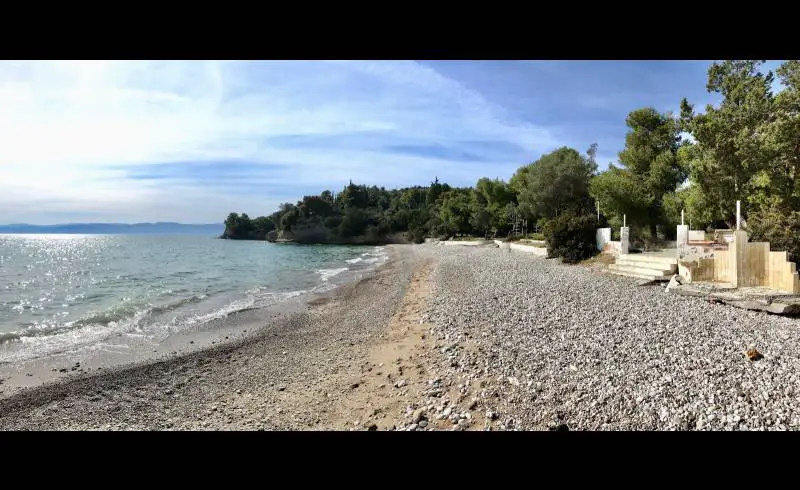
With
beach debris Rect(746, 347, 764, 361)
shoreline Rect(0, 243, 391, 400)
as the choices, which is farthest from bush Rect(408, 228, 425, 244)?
beach debris Rect(746, 347, 764, 361)

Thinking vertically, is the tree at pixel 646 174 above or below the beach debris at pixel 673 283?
above

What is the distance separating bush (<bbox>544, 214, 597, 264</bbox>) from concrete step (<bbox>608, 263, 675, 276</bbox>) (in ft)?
10.4

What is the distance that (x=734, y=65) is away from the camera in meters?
13.7

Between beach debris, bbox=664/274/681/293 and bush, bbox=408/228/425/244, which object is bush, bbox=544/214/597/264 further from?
bush, bbox=408/228/425/244

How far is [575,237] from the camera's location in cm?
1759

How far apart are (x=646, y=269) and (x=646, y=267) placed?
139 mm

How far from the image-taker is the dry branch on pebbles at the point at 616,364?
13.4ft

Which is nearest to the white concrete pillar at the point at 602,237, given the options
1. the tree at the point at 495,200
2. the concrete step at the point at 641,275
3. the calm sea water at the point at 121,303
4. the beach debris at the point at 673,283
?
the concrete step at the point at 641,275

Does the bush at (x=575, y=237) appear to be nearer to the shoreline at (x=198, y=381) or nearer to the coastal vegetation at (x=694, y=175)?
the coastal vegetation at (x=694, y=175)

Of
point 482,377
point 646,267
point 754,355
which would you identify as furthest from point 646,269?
point 482,377

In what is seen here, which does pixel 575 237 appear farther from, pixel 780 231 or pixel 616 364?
pixel 616 364
